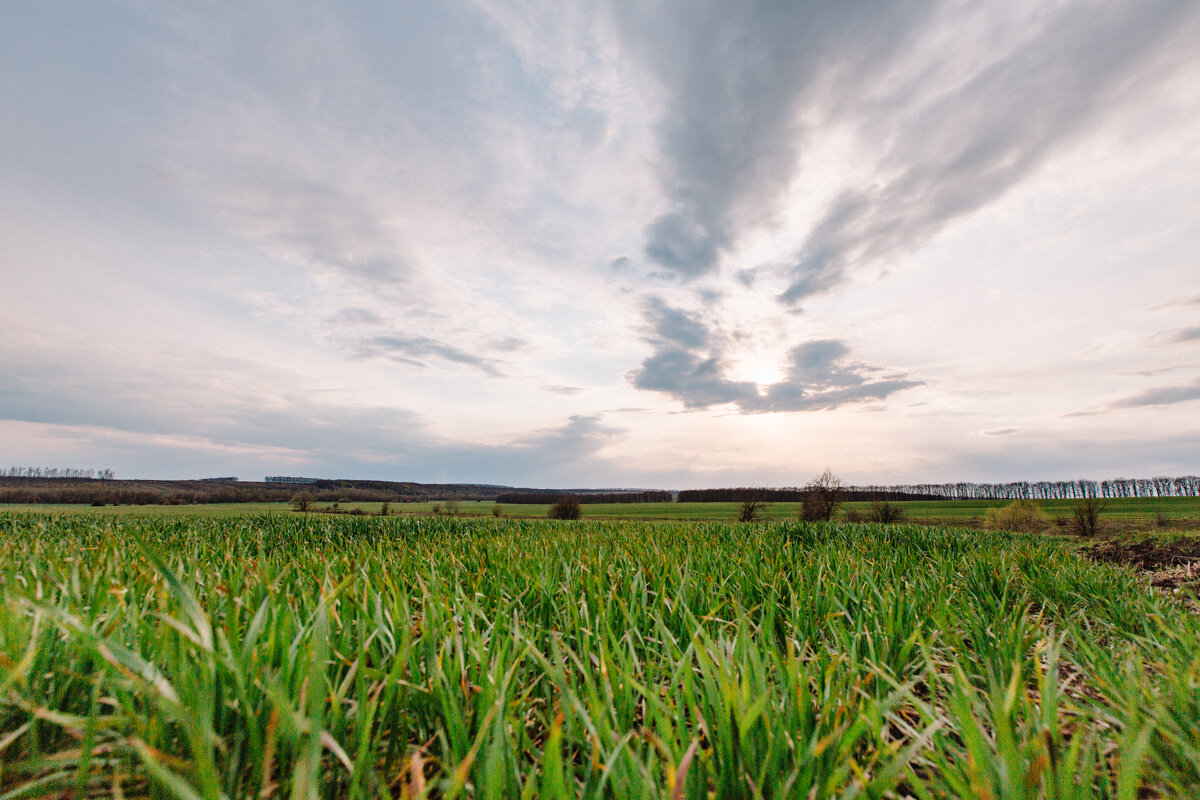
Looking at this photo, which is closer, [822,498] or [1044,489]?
[822,498]

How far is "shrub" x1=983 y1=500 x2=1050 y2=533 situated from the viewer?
4025 cm

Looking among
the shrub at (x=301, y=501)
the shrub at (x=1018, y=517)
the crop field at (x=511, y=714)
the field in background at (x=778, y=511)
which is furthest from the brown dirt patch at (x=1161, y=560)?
the shrub at (x=301, y=501)

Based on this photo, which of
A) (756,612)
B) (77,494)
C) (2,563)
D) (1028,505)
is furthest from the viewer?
(77,494)

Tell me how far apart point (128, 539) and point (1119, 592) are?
11359mm

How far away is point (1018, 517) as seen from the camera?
40.0 m

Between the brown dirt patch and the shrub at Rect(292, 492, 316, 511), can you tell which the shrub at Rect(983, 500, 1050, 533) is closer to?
the brown dirt patch

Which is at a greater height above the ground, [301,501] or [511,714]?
[511,714]

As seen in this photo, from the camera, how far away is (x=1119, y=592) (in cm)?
448

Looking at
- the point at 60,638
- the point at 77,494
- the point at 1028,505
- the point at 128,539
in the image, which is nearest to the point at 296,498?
the point at 77,494

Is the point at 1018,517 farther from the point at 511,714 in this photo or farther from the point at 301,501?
the point at 301,501

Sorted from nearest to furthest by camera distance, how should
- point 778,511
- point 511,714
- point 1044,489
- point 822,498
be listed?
point 511,714, point 822,498, point 778,511, point 1044,489

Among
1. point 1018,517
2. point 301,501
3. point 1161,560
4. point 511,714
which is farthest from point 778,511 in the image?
point 511,714

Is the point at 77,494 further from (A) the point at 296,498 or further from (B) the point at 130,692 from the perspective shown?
(B) the point at 130,692

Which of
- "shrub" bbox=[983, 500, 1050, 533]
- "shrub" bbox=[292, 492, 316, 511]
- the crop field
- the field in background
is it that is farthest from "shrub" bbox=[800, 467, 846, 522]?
"shrub" bbox=[292, 492, 316, 511]
